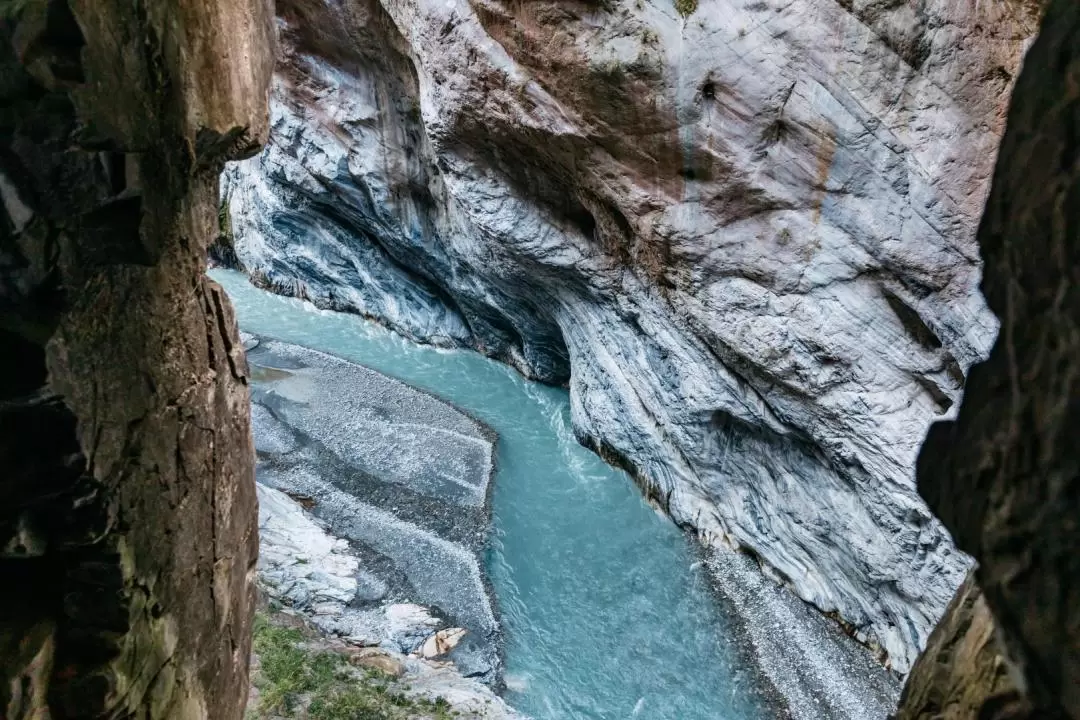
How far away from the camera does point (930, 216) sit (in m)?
8.53

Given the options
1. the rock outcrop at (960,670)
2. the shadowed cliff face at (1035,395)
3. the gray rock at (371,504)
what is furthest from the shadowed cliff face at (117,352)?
the gray rock at (371,504)

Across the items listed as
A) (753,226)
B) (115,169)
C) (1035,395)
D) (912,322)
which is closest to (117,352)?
(115,169)

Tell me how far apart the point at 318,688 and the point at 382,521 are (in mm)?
5250

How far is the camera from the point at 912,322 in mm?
9234

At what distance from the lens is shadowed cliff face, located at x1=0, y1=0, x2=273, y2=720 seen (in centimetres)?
328

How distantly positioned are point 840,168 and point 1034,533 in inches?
334

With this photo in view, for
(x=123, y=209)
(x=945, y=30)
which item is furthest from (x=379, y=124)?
(x=123, y=209)

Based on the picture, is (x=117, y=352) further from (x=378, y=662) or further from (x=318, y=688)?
(x=378, y=662)

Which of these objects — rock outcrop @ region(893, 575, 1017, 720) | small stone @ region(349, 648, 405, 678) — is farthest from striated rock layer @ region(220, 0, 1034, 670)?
small stone @ region(349, 648, 405, 678)

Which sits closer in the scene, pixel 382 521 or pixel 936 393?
pixel 936 393

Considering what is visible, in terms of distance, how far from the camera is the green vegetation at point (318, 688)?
8.35 meters

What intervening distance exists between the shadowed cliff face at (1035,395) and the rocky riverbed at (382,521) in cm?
887

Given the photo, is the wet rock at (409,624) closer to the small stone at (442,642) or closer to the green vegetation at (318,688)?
the small stone at (442,642)

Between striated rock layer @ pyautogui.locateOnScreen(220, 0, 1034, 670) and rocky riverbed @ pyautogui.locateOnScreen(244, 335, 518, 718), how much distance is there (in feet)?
13.0
